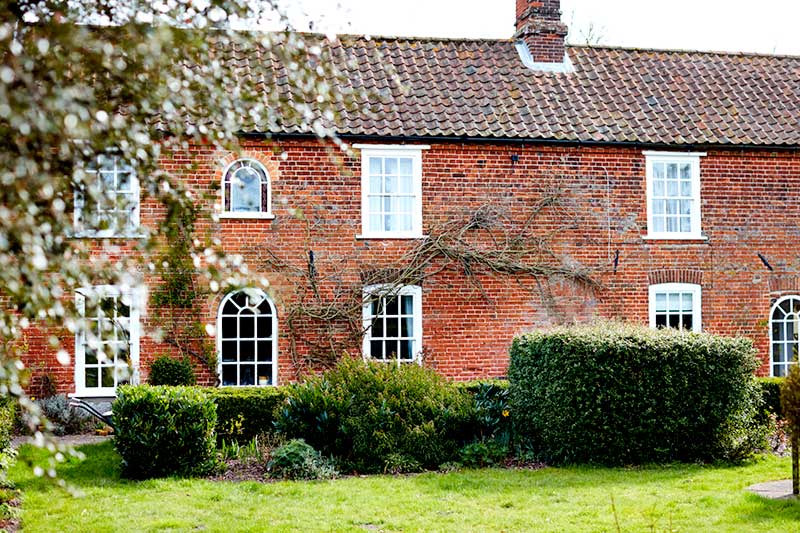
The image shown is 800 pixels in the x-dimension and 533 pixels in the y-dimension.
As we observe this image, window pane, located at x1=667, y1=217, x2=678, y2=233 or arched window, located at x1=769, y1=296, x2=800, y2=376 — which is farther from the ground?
window pane, located at x1=667, y1=217, x2=678, y2=233

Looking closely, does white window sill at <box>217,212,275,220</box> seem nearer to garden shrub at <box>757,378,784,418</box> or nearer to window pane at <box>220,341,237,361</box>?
window pane at <box>220,341,237,361</box>

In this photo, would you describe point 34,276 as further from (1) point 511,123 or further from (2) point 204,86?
(1) point 511,123

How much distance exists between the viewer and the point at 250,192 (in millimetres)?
17438

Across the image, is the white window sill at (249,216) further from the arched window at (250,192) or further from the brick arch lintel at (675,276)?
the brick arch lintel at (675,276)

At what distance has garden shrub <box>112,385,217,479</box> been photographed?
11.6m

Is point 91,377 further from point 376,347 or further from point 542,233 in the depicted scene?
point 542,233

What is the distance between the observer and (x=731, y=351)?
12.3m

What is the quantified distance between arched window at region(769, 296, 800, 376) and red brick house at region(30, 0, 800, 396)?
5 centimetres

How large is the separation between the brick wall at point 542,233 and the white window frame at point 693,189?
14 cm

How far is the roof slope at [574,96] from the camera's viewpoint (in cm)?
1832

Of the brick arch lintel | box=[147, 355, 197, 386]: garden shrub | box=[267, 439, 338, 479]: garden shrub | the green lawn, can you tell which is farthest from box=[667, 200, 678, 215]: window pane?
box=[267, 439, 338, 479]: garden shrub

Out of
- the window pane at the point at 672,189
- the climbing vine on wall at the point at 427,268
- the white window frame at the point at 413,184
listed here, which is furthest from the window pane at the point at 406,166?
the window pane at the point at 672,189

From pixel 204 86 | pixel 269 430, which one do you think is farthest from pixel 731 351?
pixel 204 86

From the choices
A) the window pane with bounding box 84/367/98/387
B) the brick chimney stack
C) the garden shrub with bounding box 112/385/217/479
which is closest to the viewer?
the garden shrub with bounding box 112/385/217/479
